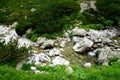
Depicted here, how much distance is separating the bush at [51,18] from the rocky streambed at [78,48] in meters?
0.66

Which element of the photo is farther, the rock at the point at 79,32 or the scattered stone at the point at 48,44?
the rock at the point at 79,32

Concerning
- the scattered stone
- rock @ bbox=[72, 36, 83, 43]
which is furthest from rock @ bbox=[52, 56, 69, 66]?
rock @ bbox=[72, 36, 83, 43]

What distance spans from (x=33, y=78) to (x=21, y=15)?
41.1ft

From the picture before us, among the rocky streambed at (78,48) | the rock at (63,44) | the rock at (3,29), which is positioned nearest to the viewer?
the rocky streambed at (78,48)

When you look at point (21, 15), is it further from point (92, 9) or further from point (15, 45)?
point (15, 45)

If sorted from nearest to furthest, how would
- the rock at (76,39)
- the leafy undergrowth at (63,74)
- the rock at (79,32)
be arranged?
the leafy undergrowth at (63,74) → the rock at (76,39) → the rock at (79,32)

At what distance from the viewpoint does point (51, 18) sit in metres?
18.3

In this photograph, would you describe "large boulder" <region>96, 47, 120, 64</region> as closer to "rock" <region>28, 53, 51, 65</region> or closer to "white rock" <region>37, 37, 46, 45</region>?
"rock" <region>28, 53, 51, 65</region>

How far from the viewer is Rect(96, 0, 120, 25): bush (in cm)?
1833

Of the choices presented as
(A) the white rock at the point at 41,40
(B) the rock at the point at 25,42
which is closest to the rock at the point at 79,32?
(A) the white rock at the point at 41,40

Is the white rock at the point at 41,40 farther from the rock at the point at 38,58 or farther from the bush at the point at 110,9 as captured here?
the bush at the point at 110,9

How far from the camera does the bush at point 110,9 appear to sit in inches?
722

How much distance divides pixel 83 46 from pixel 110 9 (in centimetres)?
373

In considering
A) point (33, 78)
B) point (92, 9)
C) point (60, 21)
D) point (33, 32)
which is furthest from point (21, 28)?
point (33, 78)
